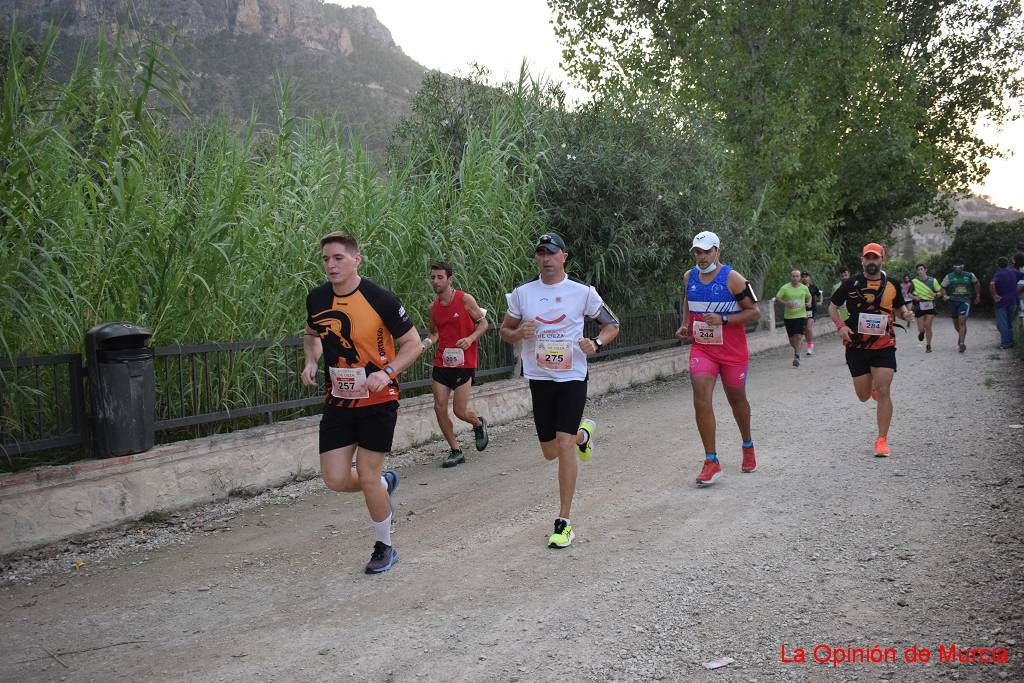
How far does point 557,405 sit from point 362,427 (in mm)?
1425

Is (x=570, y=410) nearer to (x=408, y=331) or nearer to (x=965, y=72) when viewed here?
(x=408, y=331)

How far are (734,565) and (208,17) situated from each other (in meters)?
79.3

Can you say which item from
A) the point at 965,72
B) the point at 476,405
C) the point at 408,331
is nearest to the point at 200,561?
the point at 408,331

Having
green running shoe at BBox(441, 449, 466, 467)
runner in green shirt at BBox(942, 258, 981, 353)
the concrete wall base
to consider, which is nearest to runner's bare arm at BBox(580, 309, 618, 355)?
green running shoe at BBox(441, 449, 466, 467)

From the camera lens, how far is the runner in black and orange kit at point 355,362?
495 centimetres

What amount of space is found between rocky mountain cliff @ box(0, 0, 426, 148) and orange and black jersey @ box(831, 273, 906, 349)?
5.95 meters

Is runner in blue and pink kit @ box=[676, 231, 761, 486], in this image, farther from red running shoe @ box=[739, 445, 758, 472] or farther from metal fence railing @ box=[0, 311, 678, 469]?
metal fence railing @ box=[0, 311, 678, 469]

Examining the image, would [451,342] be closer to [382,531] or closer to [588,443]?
[588,443]

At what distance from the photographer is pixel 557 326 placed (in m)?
5.70

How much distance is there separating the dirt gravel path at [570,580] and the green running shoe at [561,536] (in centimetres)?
6

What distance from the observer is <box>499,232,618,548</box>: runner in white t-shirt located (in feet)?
18.4

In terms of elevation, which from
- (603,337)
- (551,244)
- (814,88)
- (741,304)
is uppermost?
(814,88)

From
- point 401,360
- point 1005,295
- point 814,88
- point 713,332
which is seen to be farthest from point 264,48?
point 401,360

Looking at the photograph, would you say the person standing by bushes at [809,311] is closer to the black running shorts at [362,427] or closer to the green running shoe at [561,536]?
the green running shoe at [561,536]
